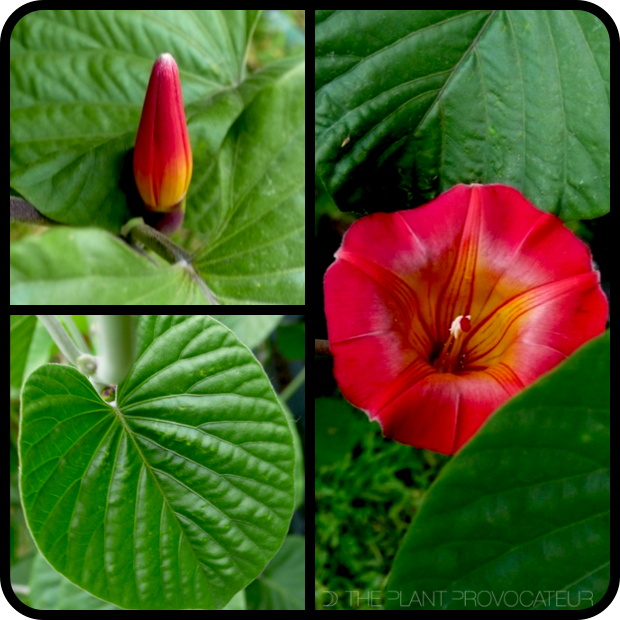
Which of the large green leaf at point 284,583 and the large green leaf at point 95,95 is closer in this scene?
the large green leaf at point 95,95

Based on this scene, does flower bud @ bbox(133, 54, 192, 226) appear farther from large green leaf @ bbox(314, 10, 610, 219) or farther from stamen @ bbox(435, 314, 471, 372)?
stamen @ bbox(435, 314, 471, 372)

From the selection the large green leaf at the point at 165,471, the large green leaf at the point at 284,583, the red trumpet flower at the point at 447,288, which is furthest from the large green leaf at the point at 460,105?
the large green leaf at the point at 284,583

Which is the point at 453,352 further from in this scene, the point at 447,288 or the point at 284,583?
the point at 284,583

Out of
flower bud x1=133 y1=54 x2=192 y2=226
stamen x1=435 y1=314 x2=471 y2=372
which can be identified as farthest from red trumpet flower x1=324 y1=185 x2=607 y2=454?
flower bud x1=133 y1=54 x2=192 y2=226

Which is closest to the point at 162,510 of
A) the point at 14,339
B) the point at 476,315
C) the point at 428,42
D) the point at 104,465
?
the point at 104,465

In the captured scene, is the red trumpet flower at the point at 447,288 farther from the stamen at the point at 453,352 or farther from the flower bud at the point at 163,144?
the flower bud at the point at 163,144
